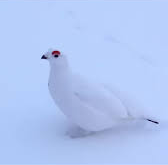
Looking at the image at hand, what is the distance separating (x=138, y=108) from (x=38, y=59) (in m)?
1.67

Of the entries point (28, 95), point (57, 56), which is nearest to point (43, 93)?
point (28, 95)

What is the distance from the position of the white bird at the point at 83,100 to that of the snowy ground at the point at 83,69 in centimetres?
17

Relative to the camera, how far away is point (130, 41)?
4.78 m

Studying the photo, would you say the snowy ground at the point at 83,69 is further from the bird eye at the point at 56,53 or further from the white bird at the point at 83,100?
the bird eye at the point at 56,53

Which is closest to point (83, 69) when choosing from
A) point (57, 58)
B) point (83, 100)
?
point (57, 58)

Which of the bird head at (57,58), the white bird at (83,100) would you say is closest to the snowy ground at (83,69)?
the white bird at (83,100)

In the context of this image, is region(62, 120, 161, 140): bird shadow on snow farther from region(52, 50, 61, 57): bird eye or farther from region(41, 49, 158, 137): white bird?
region(52, 50, 61, 57): bird eye

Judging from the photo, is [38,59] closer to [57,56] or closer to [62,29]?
[62,29]

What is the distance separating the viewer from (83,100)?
2.85m

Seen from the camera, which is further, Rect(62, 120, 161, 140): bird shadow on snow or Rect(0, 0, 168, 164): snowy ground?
Rect(62, 120, 161, 140): bird shadow on snow

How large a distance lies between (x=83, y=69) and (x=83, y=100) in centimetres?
131

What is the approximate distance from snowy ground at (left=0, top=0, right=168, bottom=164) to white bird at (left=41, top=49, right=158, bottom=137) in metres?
0.17

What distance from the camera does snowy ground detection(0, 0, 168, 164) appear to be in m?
2.85

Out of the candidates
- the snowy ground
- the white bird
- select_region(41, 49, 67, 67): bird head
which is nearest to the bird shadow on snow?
the snowy ground
